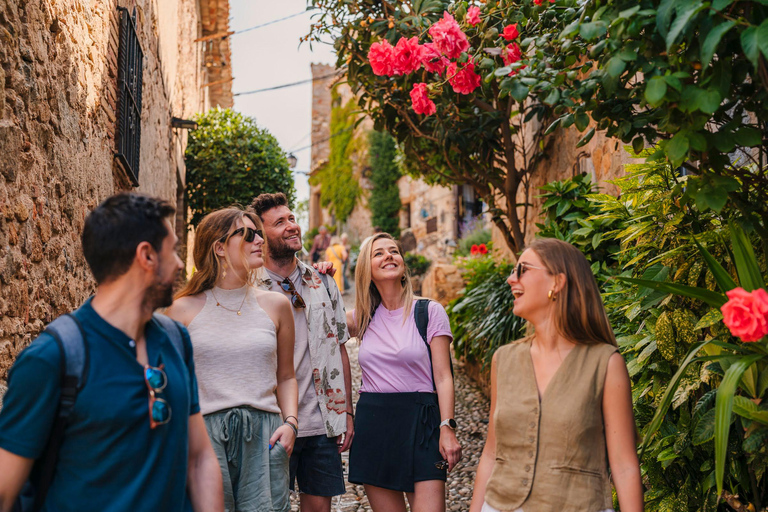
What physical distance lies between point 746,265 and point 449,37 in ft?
7.88

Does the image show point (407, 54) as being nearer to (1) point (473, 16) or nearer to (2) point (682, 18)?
(1) point (473, 16)

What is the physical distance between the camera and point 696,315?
3.06m

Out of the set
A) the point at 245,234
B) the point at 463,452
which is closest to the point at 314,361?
the point at 245,234

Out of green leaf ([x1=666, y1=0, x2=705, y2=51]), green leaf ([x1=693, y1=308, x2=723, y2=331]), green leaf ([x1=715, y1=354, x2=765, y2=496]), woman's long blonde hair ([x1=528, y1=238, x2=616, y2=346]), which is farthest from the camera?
green leaf ([x1=693, y1=308, x2=723, y2=331])

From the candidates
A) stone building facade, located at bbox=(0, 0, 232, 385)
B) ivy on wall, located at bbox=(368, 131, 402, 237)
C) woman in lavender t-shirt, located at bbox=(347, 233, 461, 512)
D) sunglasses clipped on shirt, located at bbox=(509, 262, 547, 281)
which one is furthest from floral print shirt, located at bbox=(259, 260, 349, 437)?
ivy on wall, located at bbox=(368, 131, 402, 237)

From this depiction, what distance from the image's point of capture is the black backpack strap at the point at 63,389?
146 cm

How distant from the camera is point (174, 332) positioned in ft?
5.96

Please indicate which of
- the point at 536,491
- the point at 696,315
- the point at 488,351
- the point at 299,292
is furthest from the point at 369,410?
the point at 488,351

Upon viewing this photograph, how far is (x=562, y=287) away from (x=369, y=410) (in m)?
1.40

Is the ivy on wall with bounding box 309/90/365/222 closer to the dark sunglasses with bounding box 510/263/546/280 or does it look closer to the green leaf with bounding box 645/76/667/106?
the dark sunglasses with bounding box 510/263/546/280

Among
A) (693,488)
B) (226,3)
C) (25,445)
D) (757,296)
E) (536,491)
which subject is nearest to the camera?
(25,445)

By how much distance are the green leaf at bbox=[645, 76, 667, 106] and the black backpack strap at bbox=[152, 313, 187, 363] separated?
1.38 meters

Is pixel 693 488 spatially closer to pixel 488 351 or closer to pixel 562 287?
pixel 562 287

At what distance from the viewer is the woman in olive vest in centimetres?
212
